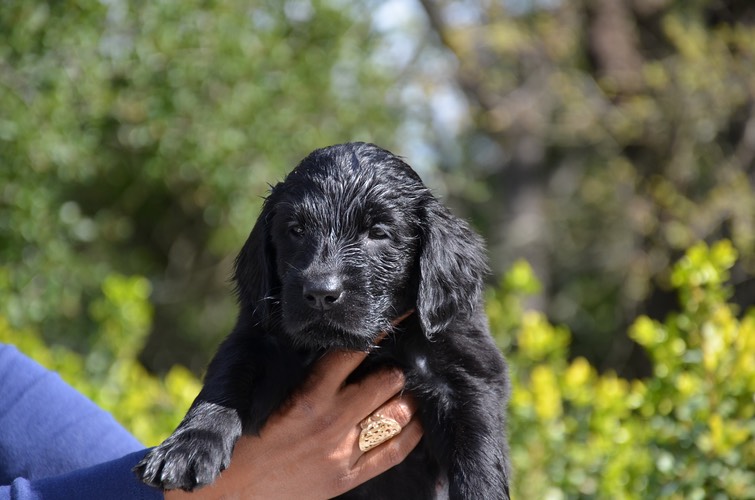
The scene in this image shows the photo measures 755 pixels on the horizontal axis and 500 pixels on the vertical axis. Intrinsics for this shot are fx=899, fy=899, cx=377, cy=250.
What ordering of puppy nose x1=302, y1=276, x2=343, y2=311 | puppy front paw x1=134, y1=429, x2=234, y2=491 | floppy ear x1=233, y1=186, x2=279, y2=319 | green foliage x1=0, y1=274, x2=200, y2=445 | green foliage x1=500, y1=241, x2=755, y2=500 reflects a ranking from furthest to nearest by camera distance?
green foliage x1=0, y1=274, x2=200, y2=445, green foliage x1=500, y1=241, x2=755, y2=500, floppy ear x1=233, y1=186, x2=279, y2=319, puppy nose x1=302, y1=276, x2=343, y2=311, puppy front paw x1=134, y1=429, x2=234, y2=491

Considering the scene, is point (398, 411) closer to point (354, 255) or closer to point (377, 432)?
point (377, 432)

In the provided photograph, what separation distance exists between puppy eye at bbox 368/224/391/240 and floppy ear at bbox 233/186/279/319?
31 centimetres

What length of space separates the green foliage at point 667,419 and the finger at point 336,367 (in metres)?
1.91

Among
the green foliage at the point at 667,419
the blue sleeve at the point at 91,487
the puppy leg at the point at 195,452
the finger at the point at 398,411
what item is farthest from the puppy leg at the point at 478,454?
the green foliage at the point at 667,419

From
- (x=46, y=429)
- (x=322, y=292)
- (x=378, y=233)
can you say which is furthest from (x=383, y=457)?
(x=46, y=429)

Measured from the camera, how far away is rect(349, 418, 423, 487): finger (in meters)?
2.45

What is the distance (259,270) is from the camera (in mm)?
2627

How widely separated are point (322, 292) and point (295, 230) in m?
0.28

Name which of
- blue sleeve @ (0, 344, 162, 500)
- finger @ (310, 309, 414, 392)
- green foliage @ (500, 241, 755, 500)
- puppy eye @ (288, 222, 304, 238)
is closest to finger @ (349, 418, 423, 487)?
finger @ (310, 309, 414, 392)

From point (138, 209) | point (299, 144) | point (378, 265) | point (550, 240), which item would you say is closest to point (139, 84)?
point (299, 144)

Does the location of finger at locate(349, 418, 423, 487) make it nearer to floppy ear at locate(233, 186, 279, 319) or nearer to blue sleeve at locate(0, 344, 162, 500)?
floppy ear at locate(233, 186, 279, 319)

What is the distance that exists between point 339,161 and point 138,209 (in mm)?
8514

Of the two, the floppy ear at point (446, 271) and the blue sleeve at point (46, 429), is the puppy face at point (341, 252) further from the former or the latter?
the blue sleeve at point (46, 429)

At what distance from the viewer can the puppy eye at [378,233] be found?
2531 millimetres
